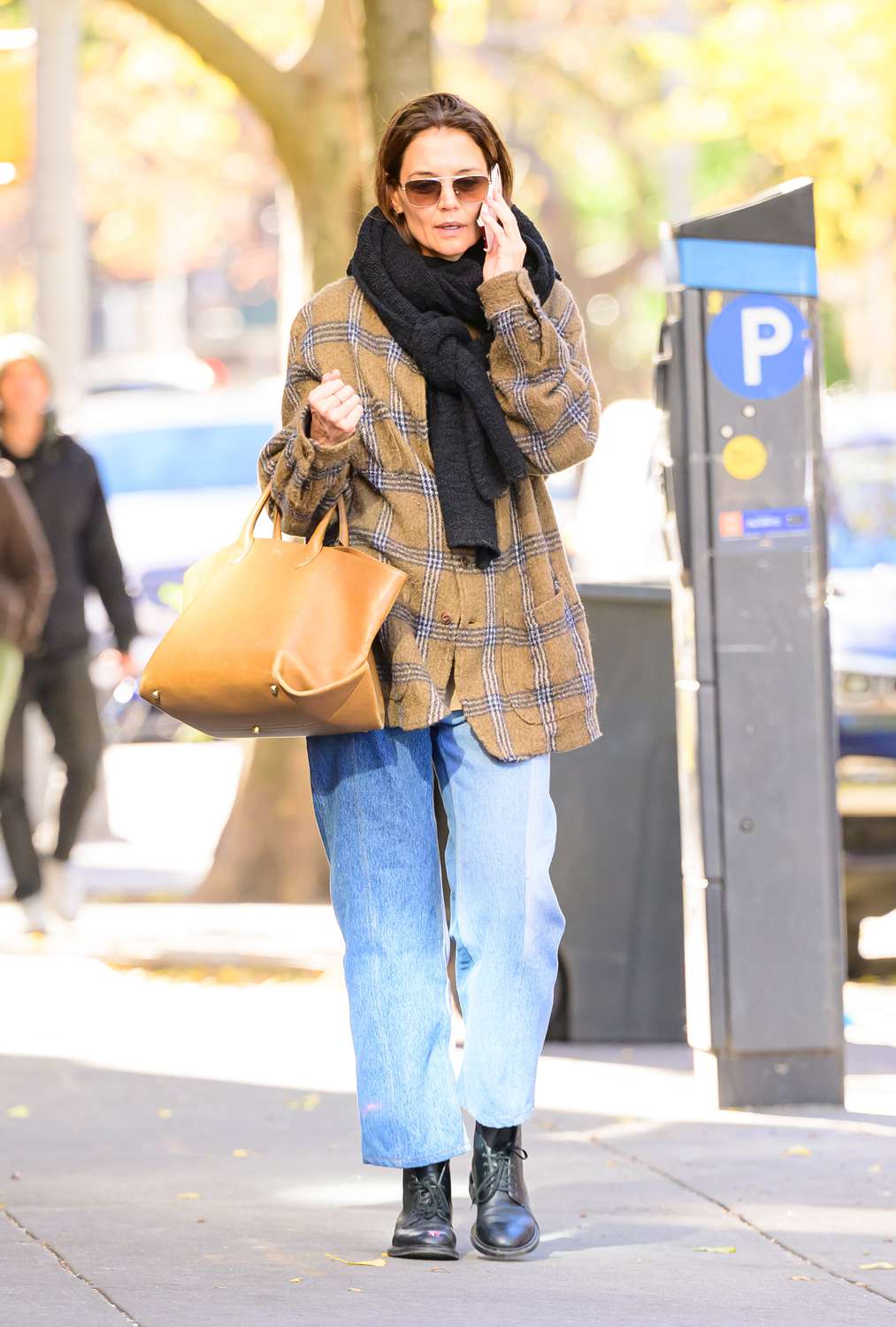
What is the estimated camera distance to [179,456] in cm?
2147

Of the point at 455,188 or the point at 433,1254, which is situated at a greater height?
the point at 455,188

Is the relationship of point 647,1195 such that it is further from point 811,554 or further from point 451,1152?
point 811,554

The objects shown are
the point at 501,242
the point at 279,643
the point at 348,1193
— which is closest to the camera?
the point at 279,643

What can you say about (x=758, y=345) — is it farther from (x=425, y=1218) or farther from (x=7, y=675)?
(x=7, y=675)

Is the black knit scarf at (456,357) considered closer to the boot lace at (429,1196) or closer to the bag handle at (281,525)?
the bag handle at (281,525)

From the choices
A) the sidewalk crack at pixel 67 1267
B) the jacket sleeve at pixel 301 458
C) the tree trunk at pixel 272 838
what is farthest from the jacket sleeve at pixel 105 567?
the jacket sleeve at pixel 301 458

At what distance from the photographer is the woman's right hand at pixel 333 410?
13.0 feet

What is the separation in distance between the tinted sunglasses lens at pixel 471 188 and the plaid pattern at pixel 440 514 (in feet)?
0.62

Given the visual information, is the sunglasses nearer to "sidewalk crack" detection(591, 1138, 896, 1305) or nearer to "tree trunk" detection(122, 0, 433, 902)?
"sidewalk crack" detection(591, 1138, 896, 1305)

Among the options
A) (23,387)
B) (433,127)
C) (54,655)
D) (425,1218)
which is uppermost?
(433,127)

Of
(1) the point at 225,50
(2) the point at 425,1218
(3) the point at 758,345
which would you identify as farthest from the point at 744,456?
(1) the point at 225,50

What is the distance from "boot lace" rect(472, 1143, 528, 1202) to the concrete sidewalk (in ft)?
0.37

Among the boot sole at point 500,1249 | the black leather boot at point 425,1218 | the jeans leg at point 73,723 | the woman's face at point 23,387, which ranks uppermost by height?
the woman's face at point 23,387

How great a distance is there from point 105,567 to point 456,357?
5.13 metres
